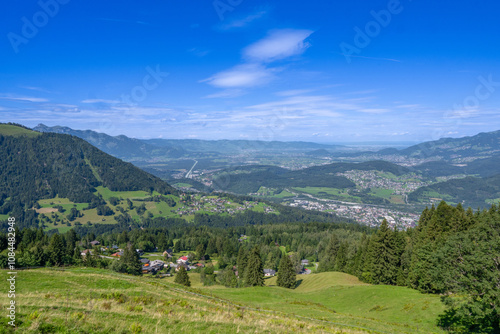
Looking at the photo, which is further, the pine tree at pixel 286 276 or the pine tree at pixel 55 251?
the pine tree at pixel 286 276

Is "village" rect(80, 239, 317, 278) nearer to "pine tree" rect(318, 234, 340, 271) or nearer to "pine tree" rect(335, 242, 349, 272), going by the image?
"pine tree" rect(318, 234, 340, 271)

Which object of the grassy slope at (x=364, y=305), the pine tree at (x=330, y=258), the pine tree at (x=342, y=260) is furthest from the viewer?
the pine tree at (x=330, y=258)

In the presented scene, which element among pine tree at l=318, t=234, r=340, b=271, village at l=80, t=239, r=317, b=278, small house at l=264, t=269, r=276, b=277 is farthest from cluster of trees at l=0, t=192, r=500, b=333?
small house at l=264, t=269, r=276, b=277

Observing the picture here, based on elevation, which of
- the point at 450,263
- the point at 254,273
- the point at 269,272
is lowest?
the point at 269,272

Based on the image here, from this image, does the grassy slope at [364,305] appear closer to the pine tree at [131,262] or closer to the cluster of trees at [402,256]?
the cluster of trees at [402,256]

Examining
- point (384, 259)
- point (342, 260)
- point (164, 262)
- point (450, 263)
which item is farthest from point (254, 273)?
point (164, 262)

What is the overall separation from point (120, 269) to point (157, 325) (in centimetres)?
6536

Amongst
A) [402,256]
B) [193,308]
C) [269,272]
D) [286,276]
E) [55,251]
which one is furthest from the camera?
[269,272]

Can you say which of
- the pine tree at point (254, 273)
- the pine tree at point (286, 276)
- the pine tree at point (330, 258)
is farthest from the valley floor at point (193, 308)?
the pine tree at point (330, 258)

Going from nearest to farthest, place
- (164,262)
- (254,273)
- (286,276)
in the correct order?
(254,273) < (286,276) < (164,262)

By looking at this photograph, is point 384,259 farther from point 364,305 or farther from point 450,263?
point 450,263

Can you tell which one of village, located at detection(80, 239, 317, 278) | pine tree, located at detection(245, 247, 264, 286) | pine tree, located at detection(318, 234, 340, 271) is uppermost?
pine tree, located at detection(245, 247, 264, 286)

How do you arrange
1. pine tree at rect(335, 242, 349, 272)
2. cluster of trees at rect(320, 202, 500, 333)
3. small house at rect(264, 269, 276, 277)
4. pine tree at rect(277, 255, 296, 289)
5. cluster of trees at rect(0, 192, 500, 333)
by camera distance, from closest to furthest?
cluster of trees at rect(320, 202, 500, 333) → cluster of trees at rect(0, 192, 500, 333) → pine tree at rect(277, 255, 296, 289) → pine tree at rect(335, 242, 349, 272) → small house at rect(264, 269, 276, 277)

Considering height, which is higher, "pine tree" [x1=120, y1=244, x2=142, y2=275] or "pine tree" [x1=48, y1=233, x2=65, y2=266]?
"pine tree" [x1=48, y1=233, x2=65, y2=266]
